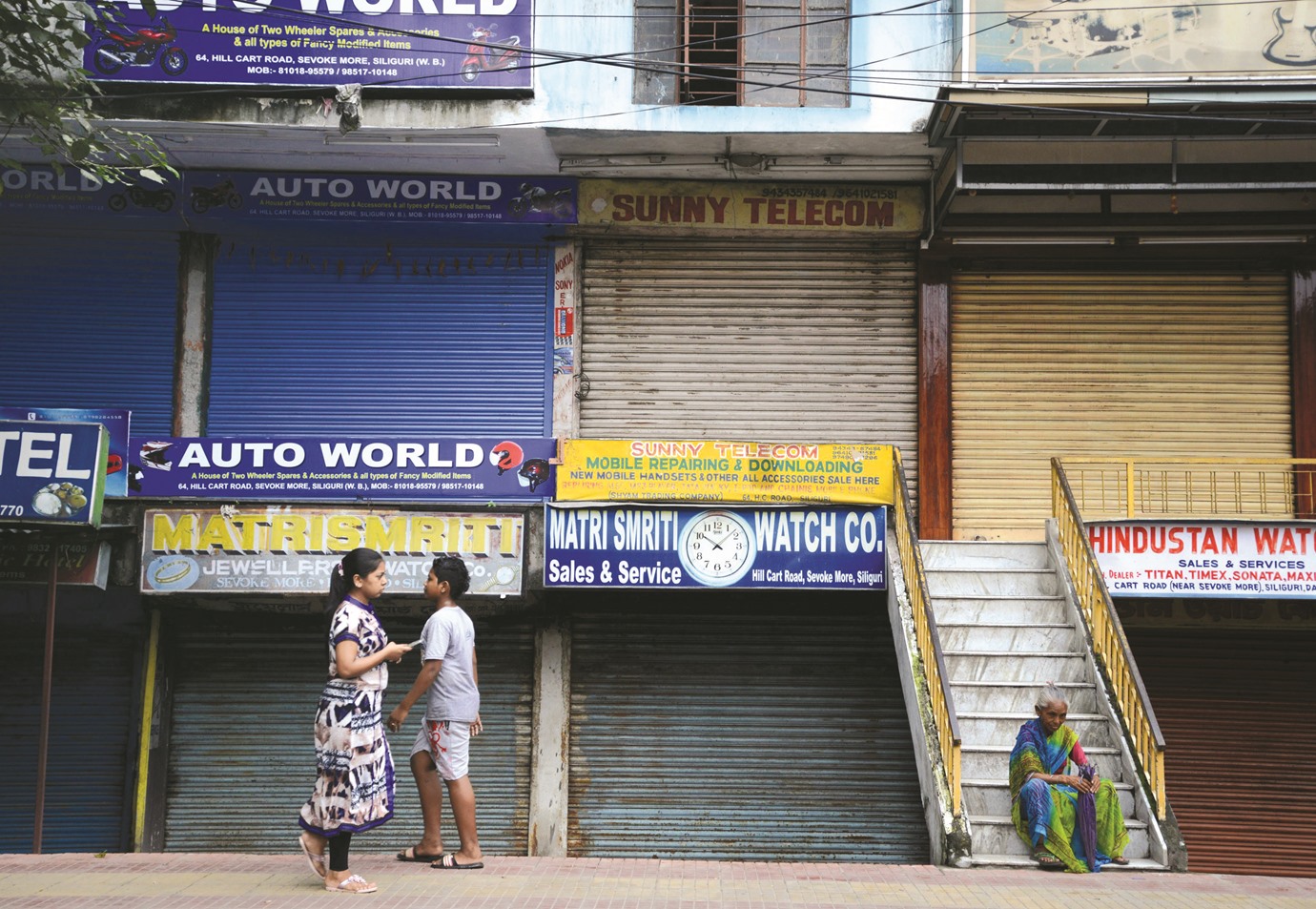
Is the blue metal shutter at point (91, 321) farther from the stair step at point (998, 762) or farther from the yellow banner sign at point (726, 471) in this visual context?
the stair step at point (998, 762)

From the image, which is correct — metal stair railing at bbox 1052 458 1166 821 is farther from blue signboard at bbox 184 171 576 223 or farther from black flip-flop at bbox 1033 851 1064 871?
blue signboard at bbox 184 171 576 223

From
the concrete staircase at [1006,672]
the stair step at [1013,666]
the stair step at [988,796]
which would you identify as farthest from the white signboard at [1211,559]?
the stair step at [988,796]

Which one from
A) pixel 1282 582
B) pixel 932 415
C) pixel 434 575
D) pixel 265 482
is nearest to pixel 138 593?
pixel 265 482

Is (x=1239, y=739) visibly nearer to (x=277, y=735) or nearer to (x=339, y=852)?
(x=339, y=852)

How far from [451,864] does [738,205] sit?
23.0 ft

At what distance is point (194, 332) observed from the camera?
38.8 ft

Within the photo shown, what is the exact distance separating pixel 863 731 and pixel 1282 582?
3.65 m

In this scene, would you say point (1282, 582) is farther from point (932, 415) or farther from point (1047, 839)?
point (1047, 839)

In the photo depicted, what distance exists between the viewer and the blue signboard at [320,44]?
1088 centimetres

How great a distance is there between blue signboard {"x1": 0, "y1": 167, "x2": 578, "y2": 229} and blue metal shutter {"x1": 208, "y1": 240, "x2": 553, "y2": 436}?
34 cm

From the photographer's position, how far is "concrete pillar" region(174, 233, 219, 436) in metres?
11.7

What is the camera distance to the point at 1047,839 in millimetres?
7422

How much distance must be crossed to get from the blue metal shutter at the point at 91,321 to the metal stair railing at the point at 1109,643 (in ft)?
26.2

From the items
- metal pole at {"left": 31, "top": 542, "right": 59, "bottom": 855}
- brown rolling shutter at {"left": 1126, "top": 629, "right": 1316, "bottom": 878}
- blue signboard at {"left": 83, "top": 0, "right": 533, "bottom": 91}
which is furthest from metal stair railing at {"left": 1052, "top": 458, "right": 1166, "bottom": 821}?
metal pole at {"left": 31, "top": 542, "right": 59, "bottom": 855}
